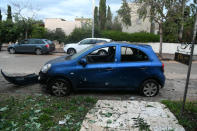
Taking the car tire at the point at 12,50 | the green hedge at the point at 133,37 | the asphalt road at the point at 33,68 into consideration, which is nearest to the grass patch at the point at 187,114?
the asphalt road at the point at 33,68

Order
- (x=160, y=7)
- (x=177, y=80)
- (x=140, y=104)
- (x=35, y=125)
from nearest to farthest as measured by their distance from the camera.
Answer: (x=35, y=125) → (x=140, y=104) → (x=177, y=80) → (x=160, y=7)

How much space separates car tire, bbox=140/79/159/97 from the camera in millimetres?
5559

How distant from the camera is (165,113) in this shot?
14.3 ft

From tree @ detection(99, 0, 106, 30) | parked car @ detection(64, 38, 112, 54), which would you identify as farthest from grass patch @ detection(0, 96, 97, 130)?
tree @ detection(99, 0, 106, 30)

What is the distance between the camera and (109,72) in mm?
5305

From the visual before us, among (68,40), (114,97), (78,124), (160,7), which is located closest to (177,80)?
(114,97)

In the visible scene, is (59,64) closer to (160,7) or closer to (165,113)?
(165,113)

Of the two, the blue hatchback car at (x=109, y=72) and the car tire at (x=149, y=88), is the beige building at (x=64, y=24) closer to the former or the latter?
the blue hatchback car at (x=109, y=72)

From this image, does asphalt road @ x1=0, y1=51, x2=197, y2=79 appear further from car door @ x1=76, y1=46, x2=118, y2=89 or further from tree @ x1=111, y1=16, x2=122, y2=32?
tree @ x1=111, y1=16, x2=122, y2=32

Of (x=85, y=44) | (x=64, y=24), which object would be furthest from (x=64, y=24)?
(x=85, y=44)

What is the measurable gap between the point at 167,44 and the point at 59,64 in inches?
744

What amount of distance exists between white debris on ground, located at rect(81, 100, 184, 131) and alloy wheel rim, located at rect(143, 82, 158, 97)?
0.68 meters

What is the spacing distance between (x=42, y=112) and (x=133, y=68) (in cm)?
277

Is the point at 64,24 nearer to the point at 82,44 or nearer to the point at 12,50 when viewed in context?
the point at 12,50
